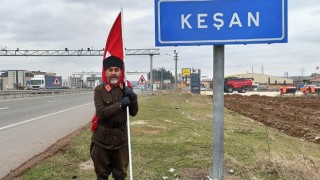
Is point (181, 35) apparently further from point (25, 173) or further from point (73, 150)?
point (73, 150)

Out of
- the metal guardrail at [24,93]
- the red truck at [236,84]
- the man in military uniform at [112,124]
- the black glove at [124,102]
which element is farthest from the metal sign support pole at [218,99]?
the red truck at [236,84]

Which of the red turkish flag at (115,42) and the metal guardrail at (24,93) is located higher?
the red turkish flag at (115,42)

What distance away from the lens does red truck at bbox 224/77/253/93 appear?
2881 inches

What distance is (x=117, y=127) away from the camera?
189 inches

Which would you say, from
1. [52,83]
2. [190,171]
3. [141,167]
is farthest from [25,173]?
[52,83]

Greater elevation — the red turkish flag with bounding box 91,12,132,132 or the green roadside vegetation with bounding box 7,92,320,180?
the red turkish flag with bounding box 91,12,132,132

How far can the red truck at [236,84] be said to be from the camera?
240 ft

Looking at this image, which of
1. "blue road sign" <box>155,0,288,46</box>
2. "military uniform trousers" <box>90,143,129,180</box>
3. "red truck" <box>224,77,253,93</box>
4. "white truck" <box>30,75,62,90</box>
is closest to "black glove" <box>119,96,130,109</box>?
"military uniform trousers" <box>90,143,129,180</box>

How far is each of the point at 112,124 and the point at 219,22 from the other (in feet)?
5.62

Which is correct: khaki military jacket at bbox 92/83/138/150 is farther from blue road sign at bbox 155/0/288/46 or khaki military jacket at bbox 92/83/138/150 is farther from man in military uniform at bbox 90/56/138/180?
blue road sign at bbox 155/0/288/46

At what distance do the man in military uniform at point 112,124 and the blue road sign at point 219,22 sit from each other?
798mm

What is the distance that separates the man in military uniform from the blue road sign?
2.62 feet

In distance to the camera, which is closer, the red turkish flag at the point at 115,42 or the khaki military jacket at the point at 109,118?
the khaki military jacket at the point at 109,118

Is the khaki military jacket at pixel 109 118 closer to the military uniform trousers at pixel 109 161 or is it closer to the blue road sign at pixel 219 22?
the military uniform trousers at pixel 109 161
